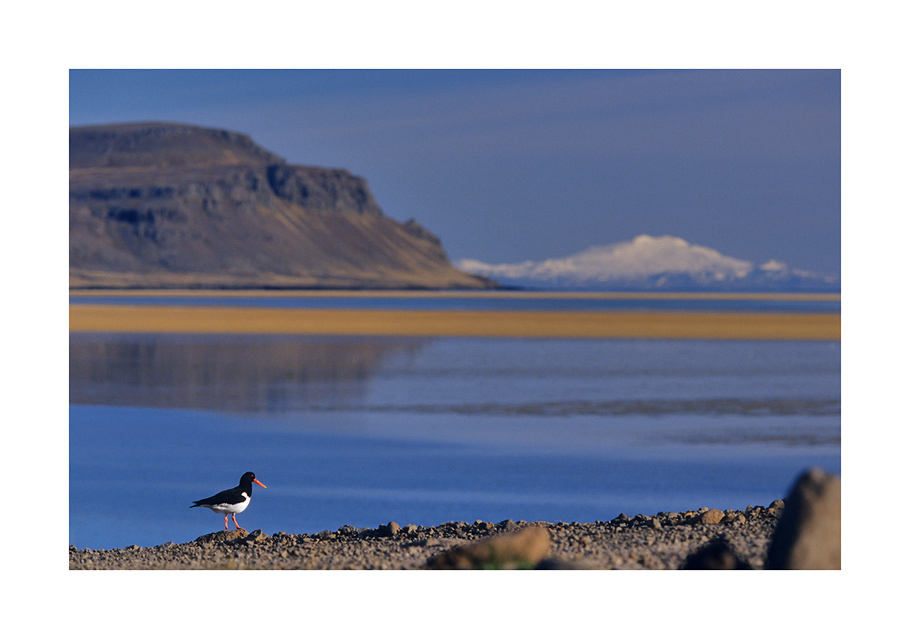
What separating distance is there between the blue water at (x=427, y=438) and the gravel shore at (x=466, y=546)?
165 cm

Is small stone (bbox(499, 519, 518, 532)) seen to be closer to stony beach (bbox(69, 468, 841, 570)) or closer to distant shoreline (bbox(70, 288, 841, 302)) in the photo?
stony beach (bbox(69, 468, 841, 570))

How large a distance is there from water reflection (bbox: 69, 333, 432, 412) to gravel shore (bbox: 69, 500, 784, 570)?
10093 mm

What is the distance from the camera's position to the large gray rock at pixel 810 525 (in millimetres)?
6906

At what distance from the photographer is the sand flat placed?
139 feet

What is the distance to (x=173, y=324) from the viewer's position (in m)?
47.7

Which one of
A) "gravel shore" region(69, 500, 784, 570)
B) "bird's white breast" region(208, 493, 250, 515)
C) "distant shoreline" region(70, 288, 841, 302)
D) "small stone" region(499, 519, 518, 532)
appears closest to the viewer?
"gravel shore" region(69, 500, 784, 570)

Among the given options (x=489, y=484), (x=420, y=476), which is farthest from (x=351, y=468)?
(x=489, y=484)

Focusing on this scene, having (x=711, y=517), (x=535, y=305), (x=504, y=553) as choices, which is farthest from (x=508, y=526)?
(x=535, y=305)

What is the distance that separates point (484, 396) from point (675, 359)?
1084 centimetres

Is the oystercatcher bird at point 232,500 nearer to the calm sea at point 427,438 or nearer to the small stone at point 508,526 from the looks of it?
the calm sea at point 427,438

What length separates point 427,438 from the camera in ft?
53.0

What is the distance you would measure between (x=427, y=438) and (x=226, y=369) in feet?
37.6

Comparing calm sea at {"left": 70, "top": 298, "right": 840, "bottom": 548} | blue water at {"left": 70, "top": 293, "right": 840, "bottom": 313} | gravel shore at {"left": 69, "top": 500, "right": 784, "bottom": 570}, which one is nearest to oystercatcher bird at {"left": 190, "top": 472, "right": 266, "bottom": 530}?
gravel shore at {"left": 69, "top": 500, "right": 784, "bottom": 570}
